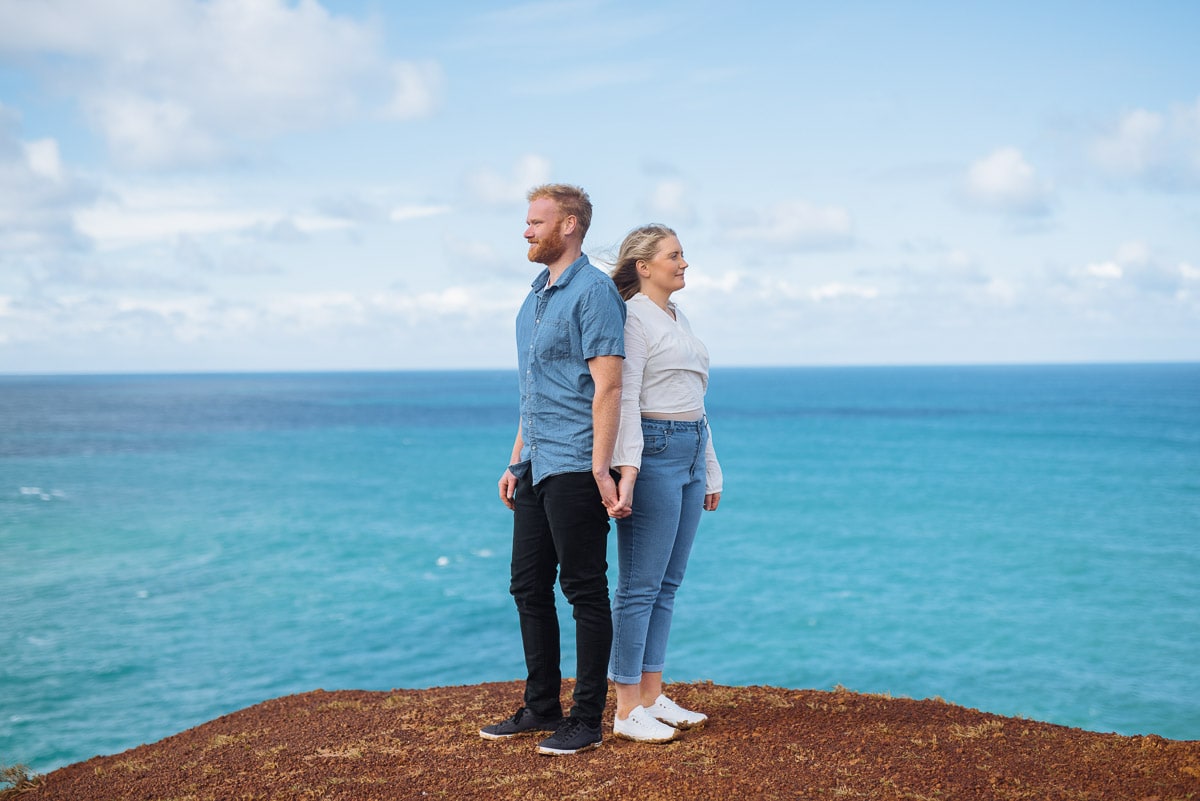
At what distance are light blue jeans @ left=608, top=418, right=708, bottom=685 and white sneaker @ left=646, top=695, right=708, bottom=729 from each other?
33 centimetres

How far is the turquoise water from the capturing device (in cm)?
1756

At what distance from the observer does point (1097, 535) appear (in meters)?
31.3

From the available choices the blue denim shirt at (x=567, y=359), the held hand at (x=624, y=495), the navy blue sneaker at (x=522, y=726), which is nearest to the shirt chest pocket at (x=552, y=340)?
the blue denim shirt at (x=567, y=359)

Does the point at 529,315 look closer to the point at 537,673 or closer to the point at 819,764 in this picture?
the point at 537,673

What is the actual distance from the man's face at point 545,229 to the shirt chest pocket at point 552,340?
322 millimetres

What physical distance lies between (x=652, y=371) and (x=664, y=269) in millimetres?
473

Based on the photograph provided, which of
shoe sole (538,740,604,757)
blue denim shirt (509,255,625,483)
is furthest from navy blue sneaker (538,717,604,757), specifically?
blue denim shirt (509,255,625,483)

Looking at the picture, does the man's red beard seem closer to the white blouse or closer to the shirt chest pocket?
the shirt chest pocket

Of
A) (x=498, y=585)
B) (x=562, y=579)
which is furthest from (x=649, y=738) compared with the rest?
(x=498, y=585)

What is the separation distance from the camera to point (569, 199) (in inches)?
158

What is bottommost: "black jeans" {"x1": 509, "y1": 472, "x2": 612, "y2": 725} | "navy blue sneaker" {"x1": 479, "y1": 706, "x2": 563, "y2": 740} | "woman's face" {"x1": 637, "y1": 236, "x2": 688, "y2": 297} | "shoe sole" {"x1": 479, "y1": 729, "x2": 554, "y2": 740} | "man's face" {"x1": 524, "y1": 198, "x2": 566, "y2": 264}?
"shoe sole" {"x1": 479, "y1": 729, "x2": 554, "y2": 740}

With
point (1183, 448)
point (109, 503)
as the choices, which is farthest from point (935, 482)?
point (109, 503)

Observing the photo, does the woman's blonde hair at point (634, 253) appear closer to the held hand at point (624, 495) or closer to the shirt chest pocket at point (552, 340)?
the shirt chest pocket at point (552, 340)

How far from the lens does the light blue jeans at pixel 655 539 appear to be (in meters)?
4.02
